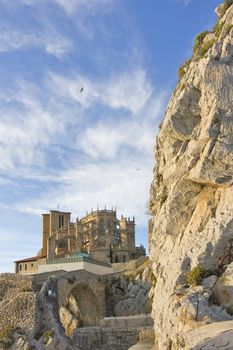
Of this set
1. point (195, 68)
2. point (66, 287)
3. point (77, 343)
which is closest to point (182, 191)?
point (195, 68)

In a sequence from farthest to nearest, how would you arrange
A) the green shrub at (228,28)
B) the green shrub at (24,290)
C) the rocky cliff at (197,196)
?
the green shrub at (24,290) < the green shrub at (228,28) < the rocky cliff at (197,196)

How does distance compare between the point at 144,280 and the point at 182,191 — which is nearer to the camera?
the point at 182,191

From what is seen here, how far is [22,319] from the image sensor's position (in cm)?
3956

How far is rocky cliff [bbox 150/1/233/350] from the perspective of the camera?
1808cm

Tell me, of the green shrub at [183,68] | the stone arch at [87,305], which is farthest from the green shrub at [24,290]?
the green shrub at [183,68]

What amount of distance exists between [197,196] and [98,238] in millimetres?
65315

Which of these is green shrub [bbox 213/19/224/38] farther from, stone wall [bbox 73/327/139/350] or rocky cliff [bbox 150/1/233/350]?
stone wall [bbox 73/327/139/350]

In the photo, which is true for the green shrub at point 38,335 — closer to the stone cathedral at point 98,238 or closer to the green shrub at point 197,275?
the green shrub at point 197,275

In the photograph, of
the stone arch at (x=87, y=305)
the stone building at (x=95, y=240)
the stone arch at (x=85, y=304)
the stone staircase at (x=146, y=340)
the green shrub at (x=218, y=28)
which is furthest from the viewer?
the stone building at (x=95, y=240)

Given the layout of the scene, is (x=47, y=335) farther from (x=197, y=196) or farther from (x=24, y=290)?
(x=197, y=196)

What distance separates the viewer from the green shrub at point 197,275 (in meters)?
18.7

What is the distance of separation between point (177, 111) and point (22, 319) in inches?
922

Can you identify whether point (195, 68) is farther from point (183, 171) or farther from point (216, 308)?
point (216, 308)

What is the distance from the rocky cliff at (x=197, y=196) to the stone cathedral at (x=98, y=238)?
5711 centimetres
